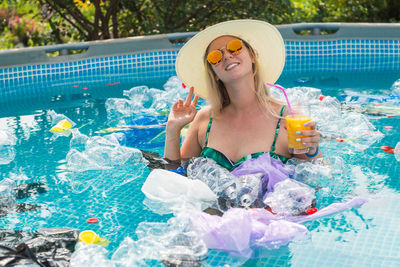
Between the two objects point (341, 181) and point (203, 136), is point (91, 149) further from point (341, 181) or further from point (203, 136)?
point (341, 181)

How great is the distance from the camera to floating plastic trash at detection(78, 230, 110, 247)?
3.04 meters

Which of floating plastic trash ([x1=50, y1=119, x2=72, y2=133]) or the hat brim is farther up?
the hat brim

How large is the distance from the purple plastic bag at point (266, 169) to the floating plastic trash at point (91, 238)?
878 millimetres

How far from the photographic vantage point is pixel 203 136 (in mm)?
3686

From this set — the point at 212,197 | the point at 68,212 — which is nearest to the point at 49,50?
the point at 68,212

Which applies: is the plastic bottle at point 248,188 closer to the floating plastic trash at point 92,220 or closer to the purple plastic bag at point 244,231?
the purple plastic bag at point 244,231

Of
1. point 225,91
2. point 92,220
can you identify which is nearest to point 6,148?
point 92,220

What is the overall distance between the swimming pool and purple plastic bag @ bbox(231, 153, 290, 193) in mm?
342

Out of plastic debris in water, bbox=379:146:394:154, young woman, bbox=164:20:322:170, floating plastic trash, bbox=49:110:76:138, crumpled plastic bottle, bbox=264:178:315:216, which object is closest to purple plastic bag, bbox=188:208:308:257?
crumpled plastic bottle, bbox=264:178:315:216

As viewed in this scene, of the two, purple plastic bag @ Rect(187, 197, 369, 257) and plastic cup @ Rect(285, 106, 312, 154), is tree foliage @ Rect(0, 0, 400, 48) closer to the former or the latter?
plastic cup @ Rect(285, 106, 312, 154)

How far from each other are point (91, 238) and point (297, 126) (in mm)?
1289

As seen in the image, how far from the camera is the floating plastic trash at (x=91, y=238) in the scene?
9.96ft

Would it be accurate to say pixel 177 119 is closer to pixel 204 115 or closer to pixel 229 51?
pixel 204 115

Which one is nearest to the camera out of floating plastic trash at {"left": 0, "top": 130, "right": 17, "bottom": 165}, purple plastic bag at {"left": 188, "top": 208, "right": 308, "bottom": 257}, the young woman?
purple plastic bag at {"left": 188, "top": 208, "right": 308, "bottom": 257}
